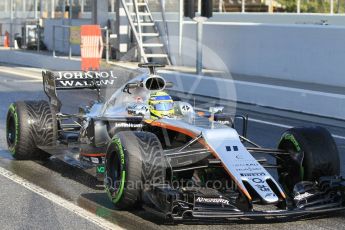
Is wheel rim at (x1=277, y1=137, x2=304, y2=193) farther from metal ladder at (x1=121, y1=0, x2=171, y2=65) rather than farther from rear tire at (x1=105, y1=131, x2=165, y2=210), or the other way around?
metal ladder at (x1=121, y1=0, x2=171, y2=65)

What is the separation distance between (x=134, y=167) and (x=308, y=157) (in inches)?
69.3

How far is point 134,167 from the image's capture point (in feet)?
21.0

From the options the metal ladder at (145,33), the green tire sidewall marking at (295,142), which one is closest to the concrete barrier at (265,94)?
the metal ladder at (145,33)

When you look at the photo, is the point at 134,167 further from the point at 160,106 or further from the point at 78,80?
the point at 78,80

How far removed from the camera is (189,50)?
75.4ft

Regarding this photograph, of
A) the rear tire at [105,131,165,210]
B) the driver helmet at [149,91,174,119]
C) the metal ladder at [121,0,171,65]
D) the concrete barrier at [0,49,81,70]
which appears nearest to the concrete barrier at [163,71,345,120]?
the metal ladder at [121,0,171,65]

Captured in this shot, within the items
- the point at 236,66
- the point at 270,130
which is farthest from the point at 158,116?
the point at 236,66

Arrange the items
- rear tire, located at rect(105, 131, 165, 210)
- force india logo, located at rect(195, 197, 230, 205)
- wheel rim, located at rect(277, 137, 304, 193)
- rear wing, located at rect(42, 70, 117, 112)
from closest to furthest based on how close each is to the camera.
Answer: force india logo, located at rect(195, 197, 230, 205) < rear tire, located at rect(105, 131, 165, 210) < wheel rim, located at rect(277, 137, 304, 193) < rear wing, located at rect(42, 70, 117, 112)

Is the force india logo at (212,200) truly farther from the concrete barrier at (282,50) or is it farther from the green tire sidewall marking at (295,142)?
the concrete barrier at (282,50)

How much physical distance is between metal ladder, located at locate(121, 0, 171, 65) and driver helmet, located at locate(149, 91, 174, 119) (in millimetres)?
15633

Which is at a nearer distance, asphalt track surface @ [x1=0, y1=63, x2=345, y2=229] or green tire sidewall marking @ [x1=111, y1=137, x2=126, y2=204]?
asphalt track surface @ [x1=0, y1=63, x2=345, y2=229]

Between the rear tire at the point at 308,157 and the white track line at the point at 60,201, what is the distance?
79.1 inches

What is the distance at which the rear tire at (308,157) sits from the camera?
7066mm

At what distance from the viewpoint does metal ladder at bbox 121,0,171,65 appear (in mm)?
23719
